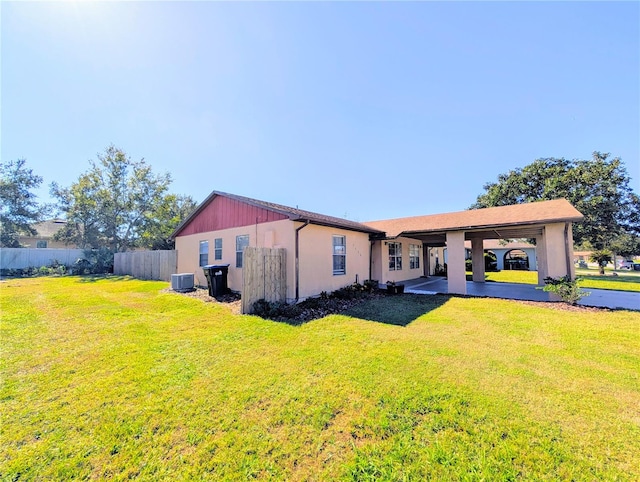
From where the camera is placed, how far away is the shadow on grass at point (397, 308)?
675 centimetres

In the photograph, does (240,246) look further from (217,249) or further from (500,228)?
(500,228)

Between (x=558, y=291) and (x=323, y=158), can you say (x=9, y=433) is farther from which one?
(x=323, y=158)

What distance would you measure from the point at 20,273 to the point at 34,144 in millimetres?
12711

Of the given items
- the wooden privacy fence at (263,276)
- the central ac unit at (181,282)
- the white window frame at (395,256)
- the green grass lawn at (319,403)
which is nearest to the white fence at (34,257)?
the central ac unit at (181,282)

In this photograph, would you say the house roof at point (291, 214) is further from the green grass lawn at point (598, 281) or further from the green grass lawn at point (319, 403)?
the green grass lawn at point (598, 281)

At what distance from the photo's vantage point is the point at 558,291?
8.36 metres

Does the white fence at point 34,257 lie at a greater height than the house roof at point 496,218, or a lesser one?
lesser

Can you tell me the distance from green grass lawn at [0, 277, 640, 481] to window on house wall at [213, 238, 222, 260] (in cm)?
560

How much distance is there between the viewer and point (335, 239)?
33.2 ft

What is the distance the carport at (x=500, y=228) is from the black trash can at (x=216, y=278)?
7421mm

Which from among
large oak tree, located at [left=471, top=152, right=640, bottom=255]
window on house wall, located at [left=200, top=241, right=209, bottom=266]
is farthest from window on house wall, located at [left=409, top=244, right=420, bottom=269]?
large oak tree, located at [left=471, top=152, right=640, bottom=255]

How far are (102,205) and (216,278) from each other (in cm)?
2155

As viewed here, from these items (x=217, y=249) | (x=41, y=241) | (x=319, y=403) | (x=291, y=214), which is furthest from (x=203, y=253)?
(x=41, y=241)

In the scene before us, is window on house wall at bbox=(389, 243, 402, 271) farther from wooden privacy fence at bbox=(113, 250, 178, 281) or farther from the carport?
wooden privacy fence at bbox=(113, 250, 178, 281)
